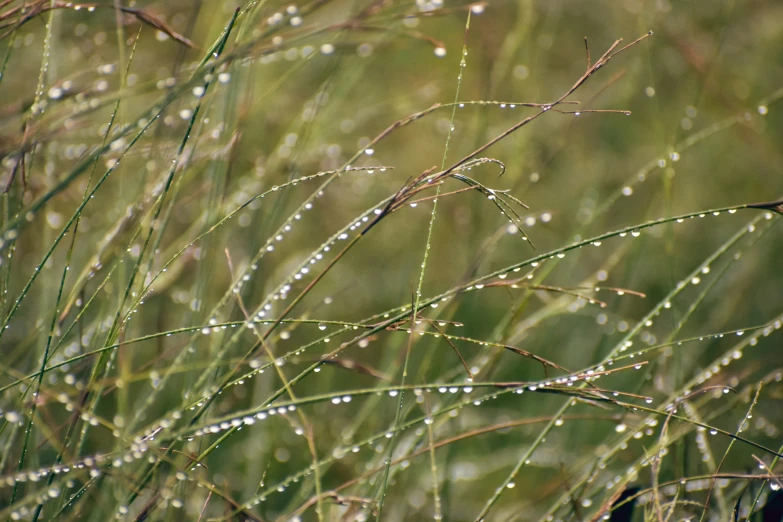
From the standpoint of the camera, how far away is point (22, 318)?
4.93 feet

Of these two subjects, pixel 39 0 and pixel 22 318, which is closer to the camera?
pixel 39 0

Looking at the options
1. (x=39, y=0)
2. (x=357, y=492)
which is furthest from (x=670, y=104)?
(x=39, y=0)

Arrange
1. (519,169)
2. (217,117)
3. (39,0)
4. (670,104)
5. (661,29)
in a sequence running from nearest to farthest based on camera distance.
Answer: (39,0), (519,169), (217,117), (661,29), (670,104)

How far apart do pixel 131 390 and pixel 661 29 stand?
1.64 meters

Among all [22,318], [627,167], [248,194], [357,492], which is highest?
[248,194]

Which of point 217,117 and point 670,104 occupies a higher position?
point 217,117

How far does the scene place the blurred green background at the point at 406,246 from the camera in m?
0.89

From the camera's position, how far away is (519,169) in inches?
46.4

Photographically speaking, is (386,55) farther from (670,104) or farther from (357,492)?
(357,492)

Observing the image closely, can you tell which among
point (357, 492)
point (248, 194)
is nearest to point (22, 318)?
point (248, 194)

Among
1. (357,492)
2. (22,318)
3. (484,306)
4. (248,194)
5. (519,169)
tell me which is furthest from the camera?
(484,306)

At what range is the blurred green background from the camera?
89 centimetres

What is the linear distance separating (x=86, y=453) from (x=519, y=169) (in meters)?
1.07

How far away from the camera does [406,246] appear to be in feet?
6.48
